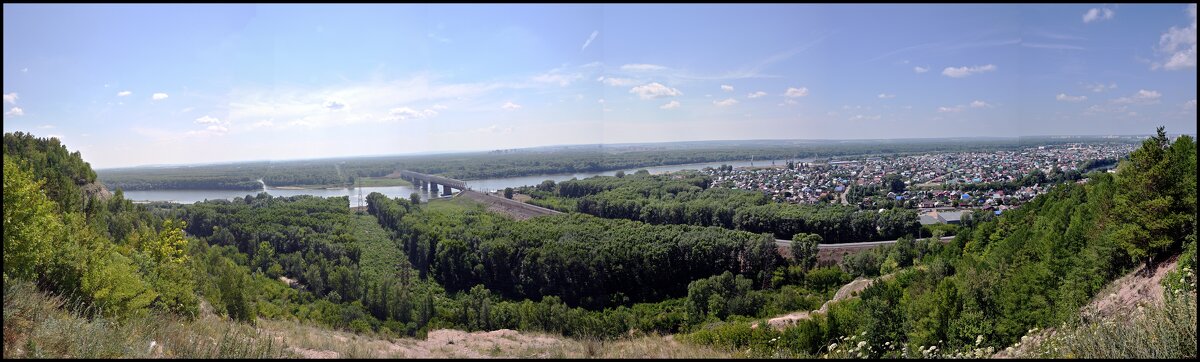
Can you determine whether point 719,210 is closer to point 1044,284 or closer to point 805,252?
point 805,252

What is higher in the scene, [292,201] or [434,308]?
[292,201]

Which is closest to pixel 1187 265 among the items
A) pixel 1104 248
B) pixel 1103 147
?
pixel 1104 248

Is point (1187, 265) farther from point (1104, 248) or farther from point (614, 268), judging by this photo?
point (614, 268)

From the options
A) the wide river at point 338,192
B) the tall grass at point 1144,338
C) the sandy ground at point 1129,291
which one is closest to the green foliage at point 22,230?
the tall grass at point 1144,338

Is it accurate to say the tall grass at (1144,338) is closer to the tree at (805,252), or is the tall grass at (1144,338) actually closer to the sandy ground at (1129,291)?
the sandy ground at (1129,291)

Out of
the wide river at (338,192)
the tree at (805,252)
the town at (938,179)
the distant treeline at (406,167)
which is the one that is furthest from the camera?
the distant treeline at (406,167)

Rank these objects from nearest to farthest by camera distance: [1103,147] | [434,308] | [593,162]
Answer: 1. [434,308]
2. [1103,147]
3. [593,162]
